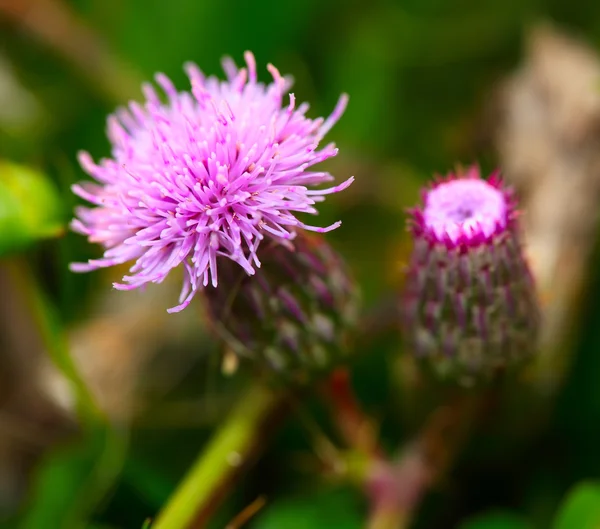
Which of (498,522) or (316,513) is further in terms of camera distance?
(316,513)

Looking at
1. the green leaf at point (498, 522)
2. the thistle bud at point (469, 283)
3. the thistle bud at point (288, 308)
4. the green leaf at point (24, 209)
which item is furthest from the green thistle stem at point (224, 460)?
the green leaf at point (24, 209)

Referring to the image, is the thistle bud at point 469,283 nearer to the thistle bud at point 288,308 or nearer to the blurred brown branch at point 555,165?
the thistle bud at point 288,308

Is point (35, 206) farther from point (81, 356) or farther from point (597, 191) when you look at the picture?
point (597, 191)

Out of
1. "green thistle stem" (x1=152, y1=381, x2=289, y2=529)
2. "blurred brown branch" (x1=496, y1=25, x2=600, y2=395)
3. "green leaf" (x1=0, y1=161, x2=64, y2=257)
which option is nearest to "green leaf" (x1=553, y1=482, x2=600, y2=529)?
"blurred brown branch" (x1=496, y1=25, x2=600, y2=395)

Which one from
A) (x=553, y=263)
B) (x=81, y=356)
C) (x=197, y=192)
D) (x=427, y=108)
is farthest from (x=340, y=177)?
(x=197, y=192)

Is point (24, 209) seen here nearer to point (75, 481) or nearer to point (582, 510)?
point (75, 481)

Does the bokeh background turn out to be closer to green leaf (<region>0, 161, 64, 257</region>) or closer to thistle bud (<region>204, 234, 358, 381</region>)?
green leaf (<region>0, 161, 64, 257</region>)

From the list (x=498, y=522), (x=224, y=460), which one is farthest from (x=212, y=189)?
(x=498, y=522)
